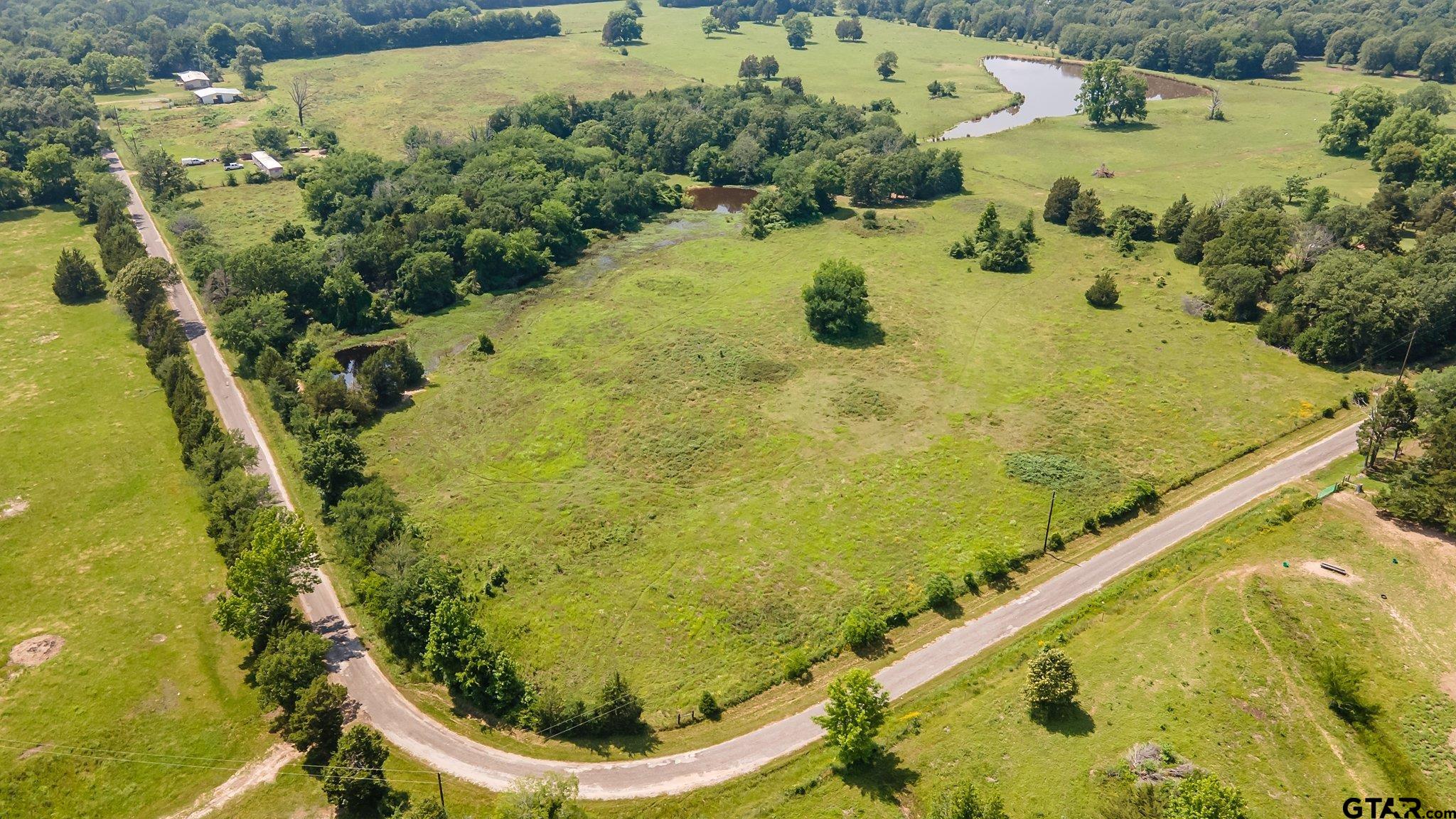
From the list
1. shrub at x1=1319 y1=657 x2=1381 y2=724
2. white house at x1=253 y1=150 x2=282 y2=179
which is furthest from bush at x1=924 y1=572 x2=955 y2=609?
white house at x1=253 y1=150 x2=282 y2=179

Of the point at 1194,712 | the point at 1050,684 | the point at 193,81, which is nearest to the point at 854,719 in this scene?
the point at 1050,684

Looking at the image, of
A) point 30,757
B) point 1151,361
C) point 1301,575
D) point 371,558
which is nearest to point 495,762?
point 371,558

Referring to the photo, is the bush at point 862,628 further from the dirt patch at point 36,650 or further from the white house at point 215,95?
the white house at point 215,95

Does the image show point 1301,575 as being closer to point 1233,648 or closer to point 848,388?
point 1233,648


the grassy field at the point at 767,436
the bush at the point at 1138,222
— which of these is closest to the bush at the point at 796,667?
the grassy field at the point at 767,436

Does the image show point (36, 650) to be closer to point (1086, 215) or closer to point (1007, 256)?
point (1007, 256)

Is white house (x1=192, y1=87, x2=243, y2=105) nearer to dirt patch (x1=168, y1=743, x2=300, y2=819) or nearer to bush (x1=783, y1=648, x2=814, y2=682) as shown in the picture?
dirt patch (x1=168, y1=743, x2=300, y2=819)
